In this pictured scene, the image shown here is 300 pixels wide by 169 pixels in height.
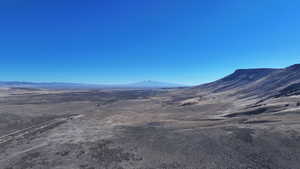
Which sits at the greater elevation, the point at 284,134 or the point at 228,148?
the point at 284,134

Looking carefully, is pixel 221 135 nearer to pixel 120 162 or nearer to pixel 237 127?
pixel 237 127

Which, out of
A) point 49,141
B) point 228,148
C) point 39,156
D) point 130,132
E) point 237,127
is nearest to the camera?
point 228,148

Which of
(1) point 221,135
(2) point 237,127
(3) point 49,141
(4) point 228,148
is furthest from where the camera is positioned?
(3) point 49,141

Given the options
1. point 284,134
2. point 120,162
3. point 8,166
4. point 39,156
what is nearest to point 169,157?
point 120,162

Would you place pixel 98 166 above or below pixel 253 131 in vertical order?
below

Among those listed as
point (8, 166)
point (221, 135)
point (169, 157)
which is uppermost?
point (221, 135)

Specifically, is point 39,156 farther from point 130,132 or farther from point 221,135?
point 221,135

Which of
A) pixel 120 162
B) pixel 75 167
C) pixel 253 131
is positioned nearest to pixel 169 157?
pixel 120 162

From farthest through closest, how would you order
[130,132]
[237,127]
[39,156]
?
1. [130,132]
2. [237,127]
3. [39,156]

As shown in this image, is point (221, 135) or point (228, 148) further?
point (221, 135)
